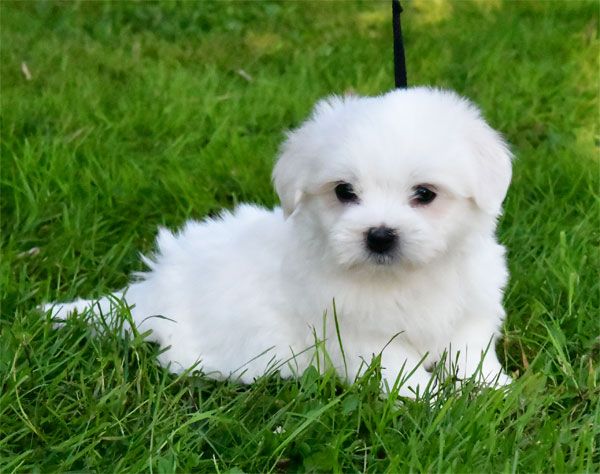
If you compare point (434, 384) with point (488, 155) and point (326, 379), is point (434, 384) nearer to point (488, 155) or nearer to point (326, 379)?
point (326, 379)

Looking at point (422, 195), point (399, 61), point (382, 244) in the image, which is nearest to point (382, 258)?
point (382, 244)

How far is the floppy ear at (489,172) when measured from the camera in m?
2.49

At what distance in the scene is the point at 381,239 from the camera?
241 cm

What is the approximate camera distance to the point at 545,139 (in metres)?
4.59

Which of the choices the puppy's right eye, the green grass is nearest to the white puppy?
the puppy's right eye

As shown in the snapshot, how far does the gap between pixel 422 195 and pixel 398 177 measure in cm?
12

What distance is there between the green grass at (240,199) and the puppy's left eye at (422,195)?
52cm

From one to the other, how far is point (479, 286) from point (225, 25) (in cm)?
441

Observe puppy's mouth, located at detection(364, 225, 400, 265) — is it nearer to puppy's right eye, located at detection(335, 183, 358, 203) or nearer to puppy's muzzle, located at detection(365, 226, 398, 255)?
puppy's muzzle, located at detection(365, 226, 398, 255)

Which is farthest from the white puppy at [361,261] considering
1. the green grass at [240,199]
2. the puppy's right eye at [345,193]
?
the green grass at [240,199]

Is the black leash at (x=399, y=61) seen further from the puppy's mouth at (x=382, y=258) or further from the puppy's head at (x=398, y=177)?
the puppy's mouth at (x=382, y=258)

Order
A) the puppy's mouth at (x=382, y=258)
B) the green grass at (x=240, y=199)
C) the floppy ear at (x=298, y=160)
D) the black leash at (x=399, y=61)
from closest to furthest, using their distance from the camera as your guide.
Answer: the green grass at (x=240, y=199)
the puppy's mouth at (x=382, y=258)
the floppy ear at (x=298, y=160)
the black leash at (x=399, y=61)

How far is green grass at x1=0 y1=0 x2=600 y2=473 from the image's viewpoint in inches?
91.7

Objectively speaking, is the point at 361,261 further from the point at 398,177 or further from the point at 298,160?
the point at 298,160
